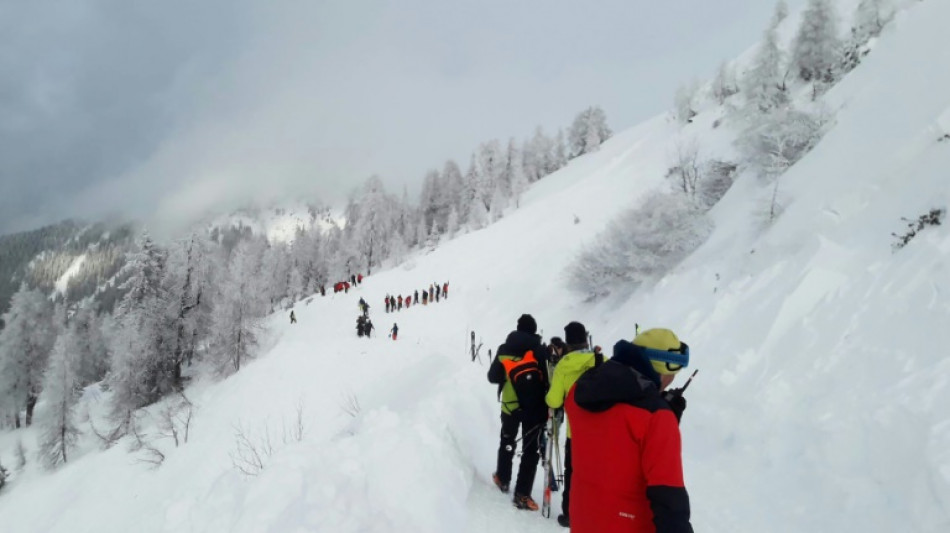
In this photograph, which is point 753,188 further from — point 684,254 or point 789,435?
point 789,435

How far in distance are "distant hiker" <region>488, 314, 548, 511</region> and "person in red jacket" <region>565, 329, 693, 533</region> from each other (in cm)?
270

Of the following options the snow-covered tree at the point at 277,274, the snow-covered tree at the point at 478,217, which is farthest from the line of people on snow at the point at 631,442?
the snow-covered tree at the point at 277,274

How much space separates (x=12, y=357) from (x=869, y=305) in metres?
Answer: 56.9

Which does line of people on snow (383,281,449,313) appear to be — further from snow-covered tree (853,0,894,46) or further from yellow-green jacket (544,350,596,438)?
snow-covered tree (853,0,894,46)

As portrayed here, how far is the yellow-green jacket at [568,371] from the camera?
382 centimetres

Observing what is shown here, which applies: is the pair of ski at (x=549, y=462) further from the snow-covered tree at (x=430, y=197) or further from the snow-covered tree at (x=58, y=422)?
the snow-covered tree at (x=430, y=197)

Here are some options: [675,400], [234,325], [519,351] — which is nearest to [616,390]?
[675,400]

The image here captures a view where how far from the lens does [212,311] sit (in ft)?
94.8

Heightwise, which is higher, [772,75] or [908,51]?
[772,75]

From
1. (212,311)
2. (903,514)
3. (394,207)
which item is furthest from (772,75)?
(394,207)

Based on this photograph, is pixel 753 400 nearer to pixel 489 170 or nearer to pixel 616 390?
pixel 616 390

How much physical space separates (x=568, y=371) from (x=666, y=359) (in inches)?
66.5

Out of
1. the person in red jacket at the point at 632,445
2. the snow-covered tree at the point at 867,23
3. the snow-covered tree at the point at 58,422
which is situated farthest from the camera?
the snow-covered tree at the point at 58,422

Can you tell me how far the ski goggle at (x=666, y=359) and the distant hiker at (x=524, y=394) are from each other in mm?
2889
